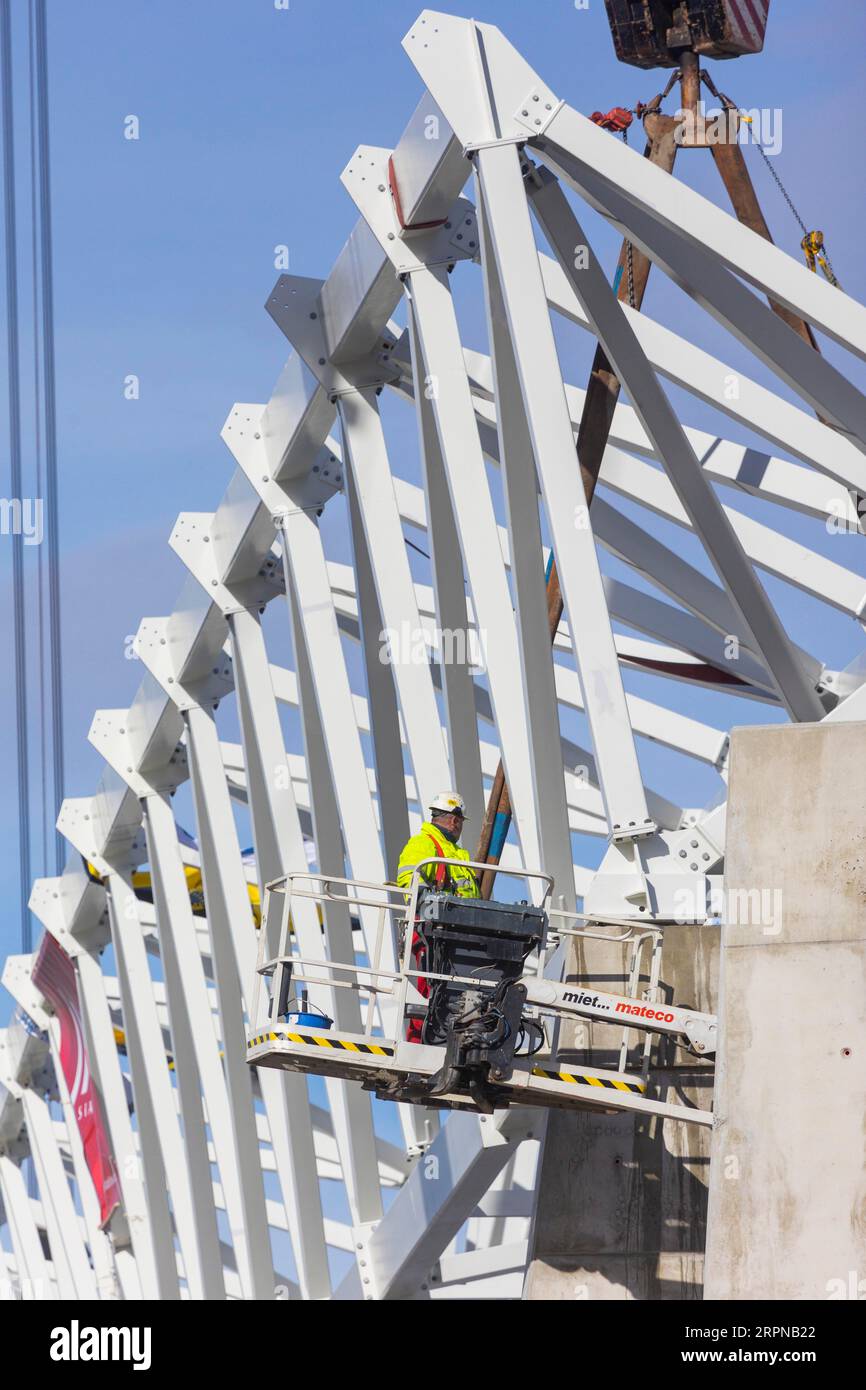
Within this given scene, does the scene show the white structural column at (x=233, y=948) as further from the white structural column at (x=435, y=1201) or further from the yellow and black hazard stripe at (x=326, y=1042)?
the yellow and black hazard stripe at (x=326, y=1042)

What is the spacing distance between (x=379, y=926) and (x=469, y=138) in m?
5.86

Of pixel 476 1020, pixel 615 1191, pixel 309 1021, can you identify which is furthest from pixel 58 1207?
pixel 476 1020

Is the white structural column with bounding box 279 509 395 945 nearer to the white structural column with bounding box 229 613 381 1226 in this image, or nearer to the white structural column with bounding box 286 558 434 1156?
the white structural column with bounding box 286 558 434 1156

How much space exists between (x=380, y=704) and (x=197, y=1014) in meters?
6.31

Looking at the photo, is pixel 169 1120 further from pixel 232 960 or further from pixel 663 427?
pixel 663 427

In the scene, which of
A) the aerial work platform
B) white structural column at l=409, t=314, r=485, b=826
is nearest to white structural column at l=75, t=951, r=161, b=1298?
white structural column at l=409, t=314, r=485, b=826

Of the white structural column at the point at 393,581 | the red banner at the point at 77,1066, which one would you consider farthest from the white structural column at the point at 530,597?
the red banner at the point at 77,1066

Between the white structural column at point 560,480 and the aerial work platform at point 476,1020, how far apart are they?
1097 mm

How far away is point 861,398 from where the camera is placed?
15.3 meters

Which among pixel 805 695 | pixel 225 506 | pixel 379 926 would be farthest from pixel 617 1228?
pixel 225 506

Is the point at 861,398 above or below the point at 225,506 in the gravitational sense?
below

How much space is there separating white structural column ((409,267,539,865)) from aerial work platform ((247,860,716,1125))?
2.18 meters
